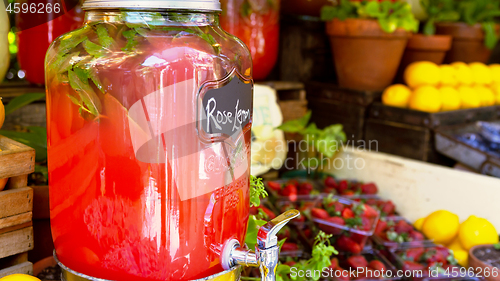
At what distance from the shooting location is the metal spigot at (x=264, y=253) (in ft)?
1.94

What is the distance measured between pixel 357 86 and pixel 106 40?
1596mm

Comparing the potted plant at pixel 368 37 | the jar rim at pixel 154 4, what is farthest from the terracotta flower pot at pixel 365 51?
the jar rim at pixel 154 4

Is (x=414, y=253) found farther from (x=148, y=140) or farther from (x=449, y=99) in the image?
(x=148, y=140)

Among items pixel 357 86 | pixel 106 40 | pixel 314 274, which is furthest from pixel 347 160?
pixel 106 40

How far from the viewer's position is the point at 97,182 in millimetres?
587

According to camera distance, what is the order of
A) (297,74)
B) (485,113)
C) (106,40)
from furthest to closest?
(297,74), (485,113), (106,40)

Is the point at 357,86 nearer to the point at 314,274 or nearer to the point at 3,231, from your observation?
the point at 314,274

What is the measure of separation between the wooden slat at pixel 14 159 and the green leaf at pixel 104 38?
25 centimetres

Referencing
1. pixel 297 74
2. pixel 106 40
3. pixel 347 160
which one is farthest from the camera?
pixel 297 74

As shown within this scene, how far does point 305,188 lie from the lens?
1.59 meters

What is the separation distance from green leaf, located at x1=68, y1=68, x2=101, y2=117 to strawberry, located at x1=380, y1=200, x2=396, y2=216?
1209 millimetres

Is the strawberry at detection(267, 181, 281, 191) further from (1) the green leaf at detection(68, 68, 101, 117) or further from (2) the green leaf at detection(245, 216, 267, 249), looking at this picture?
(1) the green leaf at detection(68, 68, 101, 117)

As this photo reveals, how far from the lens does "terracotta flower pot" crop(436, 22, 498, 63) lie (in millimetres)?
2158

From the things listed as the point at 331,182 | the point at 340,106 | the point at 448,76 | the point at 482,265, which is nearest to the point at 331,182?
the point at 331,182
